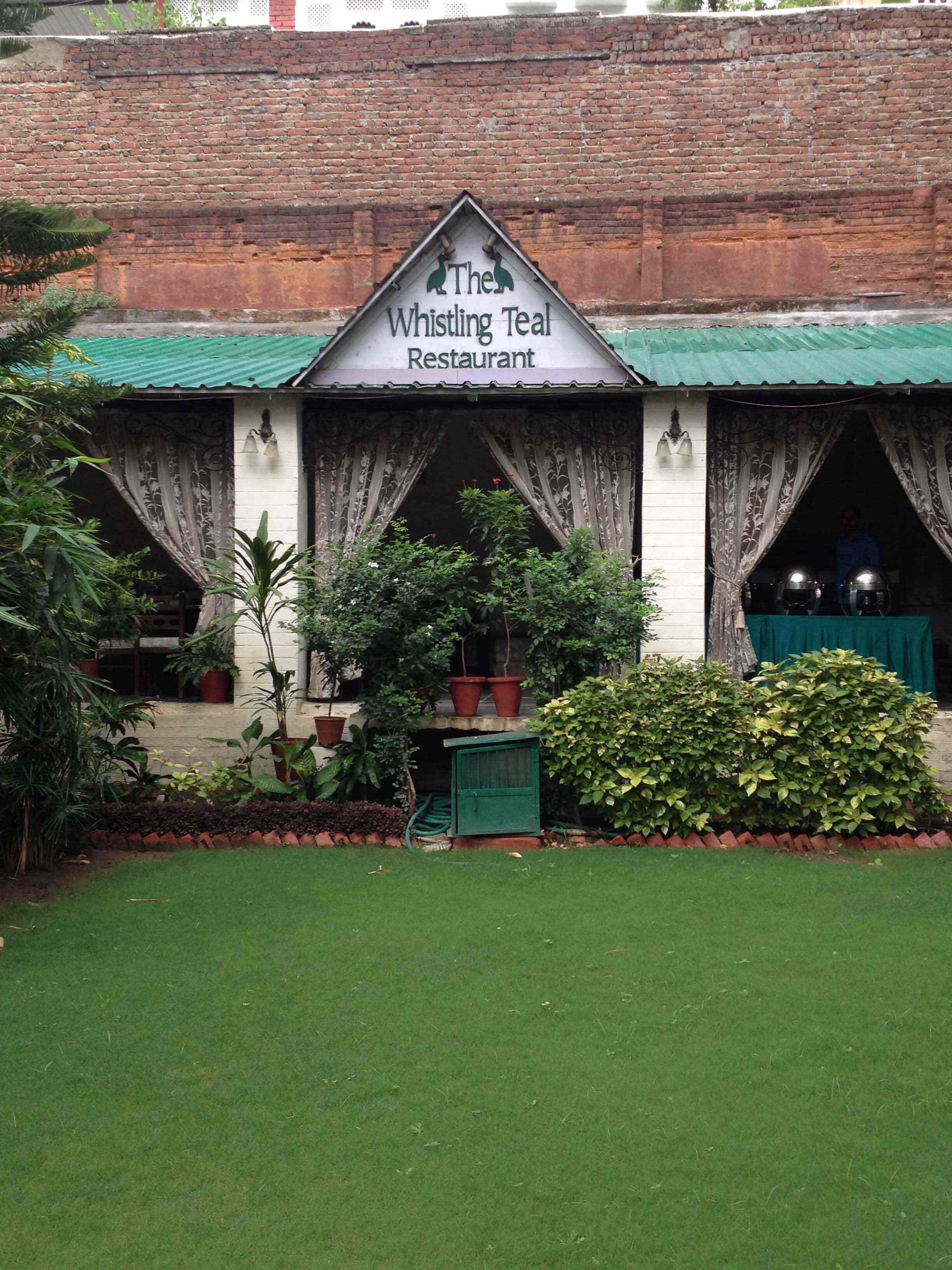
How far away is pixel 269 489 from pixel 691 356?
12.2ft

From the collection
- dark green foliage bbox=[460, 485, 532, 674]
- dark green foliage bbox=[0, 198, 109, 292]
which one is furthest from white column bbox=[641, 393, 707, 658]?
dark green foliage bbox=[0, 198, 109, 292]

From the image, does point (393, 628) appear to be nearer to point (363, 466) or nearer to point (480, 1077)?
point (363, 466)

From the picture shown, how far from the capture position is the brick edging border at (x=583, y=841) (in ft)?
23.8

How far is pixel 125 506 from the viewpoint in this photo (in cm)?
1325

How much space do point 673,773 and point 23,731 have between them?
4.09 meters

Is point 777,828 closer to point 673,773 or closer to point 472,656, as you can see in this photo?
point 673,773

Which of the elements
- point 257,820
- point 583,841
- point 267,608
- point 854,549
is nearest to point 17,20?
point 267,608

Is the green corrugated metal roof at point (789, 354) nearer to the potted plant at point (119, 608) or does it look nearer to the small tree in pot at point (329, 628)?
the small tree in pot at point (329, 628)

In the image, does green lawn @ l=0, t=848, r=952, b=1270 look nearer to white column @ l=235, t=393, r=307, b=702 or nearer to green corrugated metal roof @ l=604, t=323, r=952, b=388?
white column @ l=235, t=393, r=307, b=702

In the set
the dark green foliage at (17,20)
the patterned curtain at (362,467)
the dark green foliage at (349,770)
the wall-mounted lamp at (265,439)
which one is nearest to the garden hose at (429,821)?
the dark green foliage at (349,770)

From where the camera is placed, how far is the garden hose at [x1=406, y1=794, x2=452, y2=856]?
24.6ft

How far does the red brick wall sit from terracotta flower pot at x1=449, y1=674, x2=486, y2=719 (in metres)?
5.47

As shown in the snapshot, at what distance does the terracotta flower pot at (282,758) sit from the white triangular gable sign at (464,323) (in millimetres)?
2811

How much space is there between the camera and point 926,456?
8.77 meters
